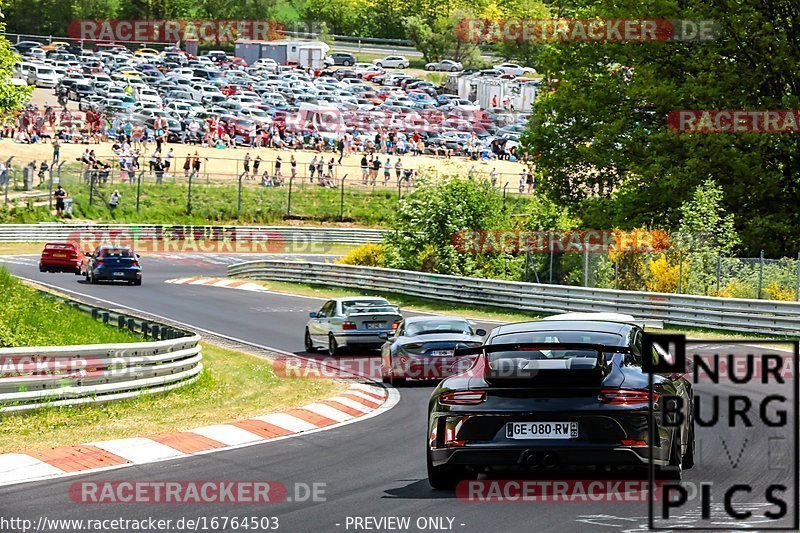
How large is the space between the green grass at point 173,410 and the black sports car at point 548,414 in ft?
16.5

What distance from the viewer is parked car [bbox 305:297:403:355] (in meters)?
26.0

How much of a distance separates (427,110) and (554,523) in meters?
89.4

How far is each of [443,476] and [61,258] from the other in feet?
137

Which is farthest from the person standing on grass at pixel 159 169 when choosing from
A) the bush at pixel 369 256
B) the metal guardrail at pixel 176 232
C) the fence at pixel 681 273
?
the fence at pixel 681 273

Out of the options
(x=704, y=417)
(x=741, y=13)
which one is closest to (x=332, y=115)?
(x=741, y=13)

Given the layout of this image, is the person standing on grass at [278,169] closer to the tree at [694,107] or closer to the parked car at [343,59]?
the tree at [694,107]

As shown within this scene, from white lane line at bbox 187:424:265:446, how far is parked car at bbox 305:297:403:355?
35.1ft

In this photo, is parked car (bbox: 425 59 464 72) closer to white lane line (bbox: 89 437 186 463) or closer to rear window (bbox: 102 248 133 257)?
rear window (bbox: 102 248 133 257)

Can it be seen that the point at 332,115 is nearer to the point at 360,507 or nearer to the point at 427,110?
the point at 427,110

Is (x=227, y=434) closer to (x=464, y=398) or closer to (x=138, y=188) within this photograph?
(x=464, y=398)

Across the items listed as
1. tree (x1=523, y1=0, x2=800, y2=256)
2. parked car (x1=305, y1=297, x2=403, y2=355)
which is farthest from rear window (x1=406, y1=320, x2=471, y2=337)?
tree (x1=523, y1=0, x2=800, y2=256)

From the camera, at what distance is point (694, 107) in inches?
1535

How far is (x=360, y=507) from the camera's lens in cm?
979

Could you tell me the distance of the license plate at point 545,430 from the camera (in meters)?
10.1
